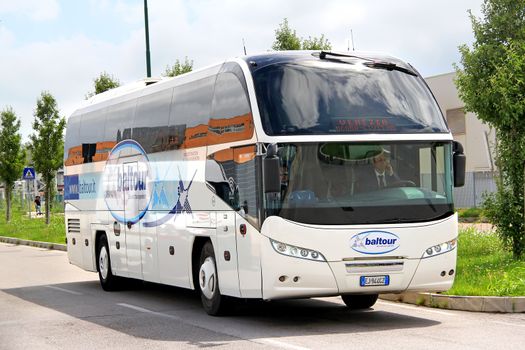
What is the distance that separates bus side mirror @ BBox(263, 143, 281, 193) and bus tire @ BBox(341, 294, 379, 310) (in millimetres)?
3205

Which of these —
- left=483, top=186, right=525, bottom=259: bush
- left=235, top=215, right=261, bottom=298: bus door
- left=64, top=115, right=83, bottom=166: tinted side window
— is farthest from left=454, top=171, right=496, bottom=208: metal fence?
left=235, top=215, right=261, bottom=298: bus door

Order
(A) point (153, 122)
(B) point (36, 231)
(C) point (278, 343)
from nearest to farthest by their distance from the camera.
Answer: (C) point (278, 343)
(A) point (153, 122)
(B) point (36, 231)

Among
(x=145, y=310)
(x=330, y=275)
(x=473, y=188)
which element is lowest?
(x=145, y=310)

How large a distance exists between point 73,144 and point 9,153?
3476 centimetres

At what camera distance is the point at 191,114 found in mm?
15305

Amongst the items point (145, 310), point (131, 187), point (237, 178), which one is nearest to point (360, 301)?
point (237, 178)

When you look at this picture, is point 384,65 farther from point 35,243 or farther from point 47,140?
point 47,140

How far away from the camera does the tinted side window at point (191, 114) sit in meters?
14.8

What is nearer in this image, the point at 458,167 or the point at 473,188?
the point at 458,167

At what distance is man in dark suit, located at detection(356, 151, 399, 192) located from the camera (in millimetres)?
12859

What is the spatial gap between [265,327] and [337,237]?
1.45 meters

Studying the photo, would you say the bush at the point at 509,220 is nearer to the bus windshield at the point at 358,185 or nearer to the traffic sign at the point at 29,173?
the bus windshield at the point at 358,185

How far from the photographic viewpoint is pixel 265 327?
13.1 metres

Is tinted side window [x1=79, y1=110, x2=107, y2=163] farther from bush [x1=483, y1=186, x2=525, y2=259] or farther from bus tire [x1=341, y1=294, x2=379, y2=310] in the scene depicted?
bush [x1=483, y1=186, x2=525, y2=259]
